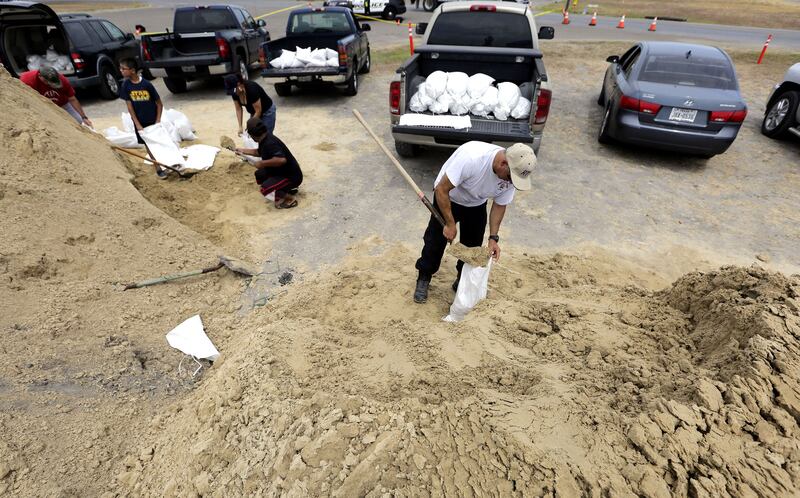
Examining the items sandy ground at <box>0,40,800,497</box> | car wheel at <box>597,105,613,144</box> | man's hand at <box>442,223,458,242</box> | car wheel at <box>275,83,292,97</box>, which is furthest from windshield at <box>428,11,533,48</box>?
man's hand at <box>442,223,458,242</box>

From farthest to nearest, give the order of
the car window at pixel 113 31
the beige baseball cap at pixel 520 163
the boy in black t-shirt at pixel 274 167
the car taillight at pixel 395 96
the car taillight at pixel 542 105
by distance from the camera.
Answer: the car window at pixel 113 31, the car taillight at pixel 395 96, the car taillight at pixel 542 105, the boy in black t-shirt at pixel 274 167, the beige baseball cap at pixel 520 163

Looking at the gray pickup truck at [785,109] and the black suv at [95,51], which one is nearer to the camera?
the gray pickup truck at [785,109]

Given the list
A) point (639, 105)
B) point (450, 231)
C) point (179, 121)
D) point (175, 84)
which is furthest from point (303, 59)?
point (450, 231)

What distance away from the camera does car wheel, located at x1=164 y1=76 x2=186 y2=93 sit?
32.7 ft

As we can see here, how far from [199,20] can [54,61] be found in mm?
3237

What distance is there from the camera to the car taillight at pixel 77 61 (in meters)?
8.66

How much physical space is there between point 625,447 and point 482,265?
1779 millimetres

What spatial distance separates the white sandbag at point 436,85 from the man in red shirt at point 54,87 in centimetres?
513

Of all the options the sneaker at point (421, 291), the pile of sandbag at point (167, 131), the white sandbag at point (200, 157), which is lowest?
the sneaker at point (421, 291)

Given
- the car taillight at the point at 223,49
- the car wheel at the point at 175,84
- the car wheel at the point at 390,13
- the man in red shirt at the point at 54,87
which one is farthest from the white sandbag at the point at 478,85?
the car wheel at the point at 390,13

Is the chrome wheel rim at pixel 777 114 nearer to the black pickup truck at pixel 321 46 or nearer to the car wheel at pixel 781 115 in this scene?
the car wheel at pixel 781 115

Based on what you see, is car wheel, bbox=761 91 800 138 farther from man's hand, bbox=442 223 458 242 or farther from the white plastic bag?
man's hand, bbox=442 223 458 242

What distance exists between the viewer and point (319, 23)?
1030 centimetres

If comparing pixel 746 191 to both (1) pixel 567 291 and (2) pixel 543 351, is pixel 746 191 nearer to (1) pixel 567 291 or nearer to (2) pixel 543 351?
(1) pixel 567 291
